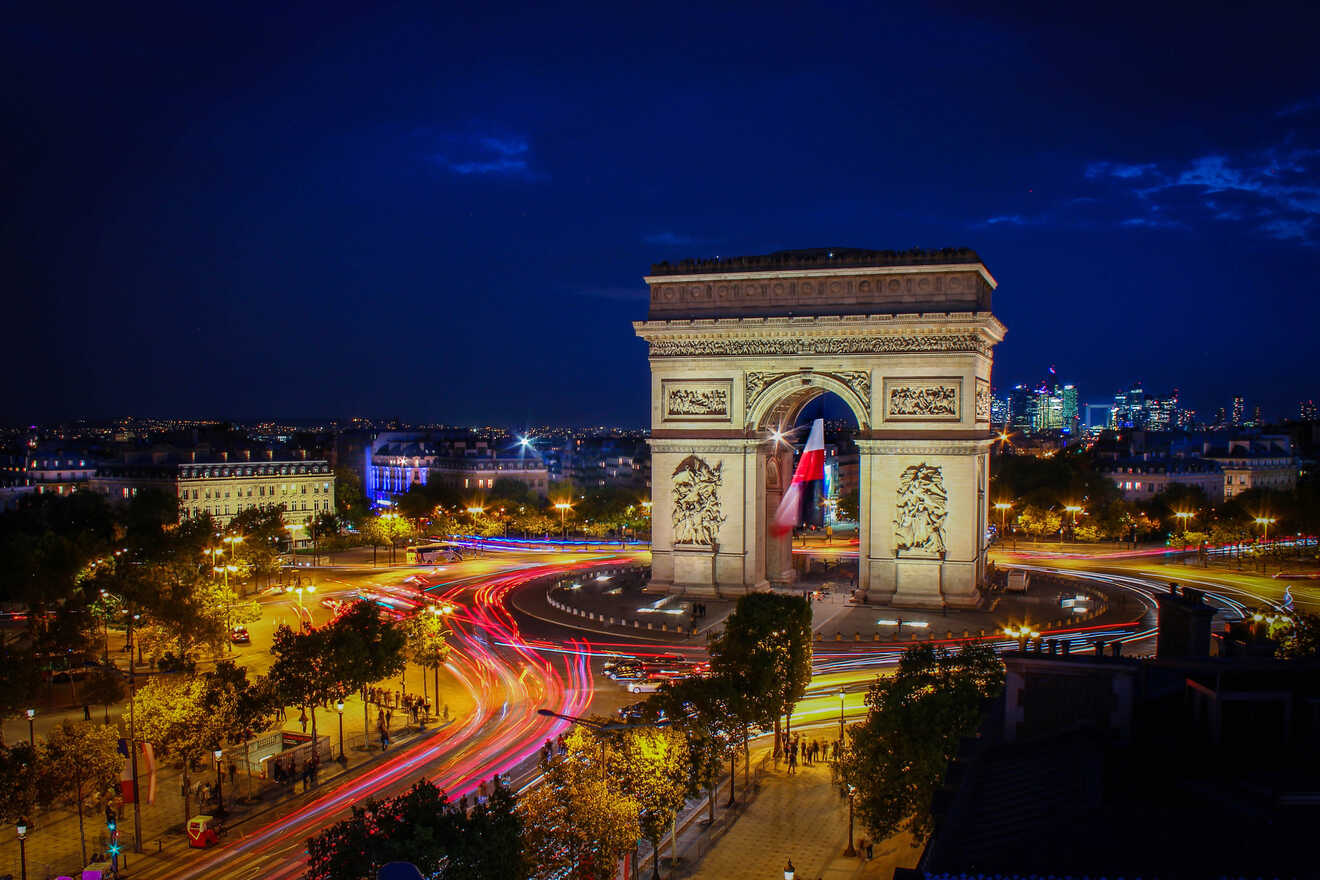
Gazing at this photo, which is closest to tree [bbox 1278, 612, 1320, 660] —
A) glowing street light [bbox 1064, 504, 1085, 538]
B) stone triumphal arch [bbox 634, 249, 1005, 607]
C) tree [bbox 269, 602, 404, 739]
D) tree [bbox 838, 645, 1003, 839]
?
tree [bbox 838, 645, 1003, 839]

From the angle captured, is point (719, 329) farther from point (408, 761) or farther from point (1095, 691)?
point (1095, 691)

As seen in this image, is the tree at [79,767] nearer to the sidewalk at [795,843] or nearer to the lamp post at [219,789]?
the lamp post at [219,789]

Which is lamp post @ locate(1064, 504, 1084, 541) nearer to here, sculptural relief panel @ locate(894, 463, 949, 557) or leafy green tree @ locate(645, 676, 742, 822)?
sculptural relief panel @ locate(894, 463, 949, 557)

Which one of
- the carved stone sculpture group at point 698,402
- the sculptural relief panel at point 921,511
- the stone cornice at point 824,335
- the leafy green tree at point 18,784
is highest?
the stone cornice at point 824,335

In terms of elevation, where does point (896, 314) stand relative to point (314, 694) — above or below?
above

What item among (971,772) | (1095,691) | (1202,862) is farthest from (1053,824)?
(1095,691)

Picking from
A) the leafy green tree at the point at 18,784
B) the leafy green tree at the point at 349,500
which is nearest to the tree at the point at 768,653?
the leafy green tree at the point at 18,784
